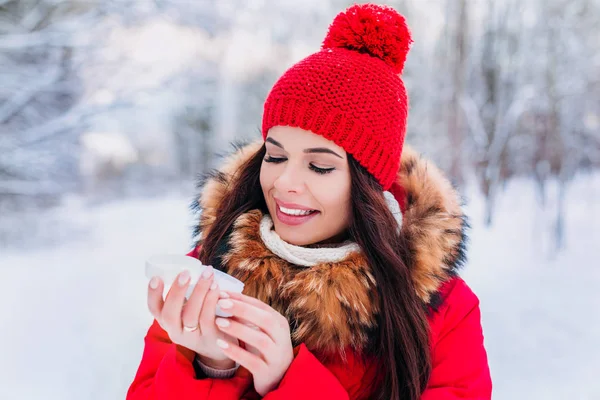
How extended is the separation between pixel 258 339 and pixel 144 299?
217cm

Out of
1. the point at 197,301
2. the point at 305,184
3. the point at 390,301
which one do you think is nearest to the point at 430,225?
the point at 390,301

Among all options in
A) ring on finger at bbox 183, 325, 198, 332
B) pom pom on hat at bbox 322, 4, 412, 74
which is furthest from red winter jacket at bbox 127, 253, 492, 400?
pom pom on hat at bbox 322, 4, 412, 74

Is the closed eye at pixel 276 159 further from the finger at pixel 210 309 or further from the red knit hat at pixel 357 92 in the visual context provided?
the finger at pixel 210 309

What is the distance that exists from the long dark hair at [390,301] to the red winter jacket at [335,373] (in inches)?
1.8

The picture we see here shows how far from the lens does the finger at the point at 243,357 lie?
0.74 m

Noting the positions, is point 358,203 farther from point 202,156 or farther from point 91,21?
point 202,156

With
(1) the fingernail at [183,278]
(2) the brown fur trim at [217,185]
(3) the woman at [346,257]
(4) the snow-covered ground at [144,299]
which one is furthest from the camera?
(4) the snow-covered ground at [144,299]

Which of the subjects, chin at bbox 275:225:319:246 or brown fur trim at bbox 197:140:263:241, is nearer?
chin at bbox 275:225:319:246

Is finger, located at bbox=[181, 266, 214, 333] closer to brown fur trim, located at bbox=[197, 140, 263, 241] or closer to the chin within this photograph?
the chin

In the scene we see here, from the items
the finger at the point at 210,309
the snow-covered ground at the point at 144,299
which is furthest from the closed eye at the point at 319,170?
the snow-covered ground at the point at 144,299

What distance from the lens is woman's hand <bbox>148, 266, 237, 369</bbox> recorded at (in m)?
0.71

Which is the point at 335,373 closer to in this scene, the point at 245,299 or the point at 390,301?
the point at 390,301

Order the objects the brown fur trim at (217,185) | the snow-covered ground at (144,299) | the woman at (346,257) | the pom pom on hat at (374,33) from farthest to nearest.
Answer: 1. the snow-covered ground at (144,299)
2. the brown fur trim at (217,185)
3. the pom pom on hat at (374,33)
4. the woman at (346,257)

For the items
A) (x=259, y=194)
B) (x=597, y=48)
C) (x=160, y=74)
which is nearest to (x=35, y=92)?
(x=160, y=74)
